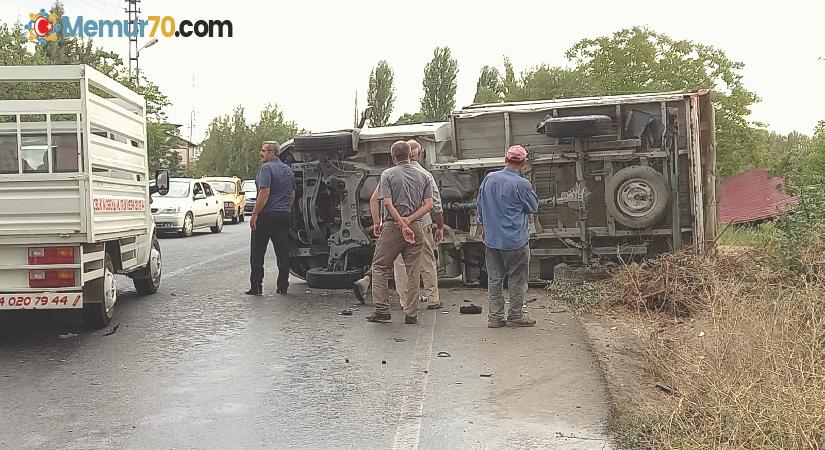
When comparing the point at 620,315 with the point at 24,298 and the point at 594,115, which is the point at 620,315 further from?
the point at 24,298

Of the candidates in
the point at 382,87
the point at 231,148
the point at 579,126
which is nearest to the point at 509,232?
the point at 579,126

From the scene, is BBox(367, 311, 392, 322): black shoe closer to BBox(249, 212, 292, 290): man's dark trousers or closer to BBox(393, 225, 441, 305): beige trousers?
BBox(393, 225, 441, 305): beige trousers

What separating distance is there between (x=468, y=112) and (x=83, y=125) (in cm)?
509

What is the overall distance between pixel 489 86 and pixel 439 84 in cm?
497

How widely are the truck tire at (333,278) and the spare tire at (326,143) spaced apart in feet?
5.06

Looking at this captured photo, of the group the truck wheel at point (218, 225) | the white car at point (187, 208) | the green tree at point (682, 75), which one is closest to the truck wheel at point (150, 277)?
the white car at point (187, 208)

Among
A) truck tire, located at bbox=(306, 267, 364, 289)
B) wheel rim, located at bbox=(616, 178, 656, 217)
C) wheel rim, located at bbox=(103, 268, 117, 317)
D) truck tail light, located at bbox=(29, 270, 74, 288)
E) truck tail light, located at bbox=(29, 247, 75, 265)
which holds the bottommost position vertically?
truck tire, located at bbox=(306, 267, 364, 289)

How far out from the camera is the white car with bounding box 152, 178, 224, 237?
22.8 metres

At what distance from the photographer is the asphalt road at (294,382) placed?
509cm

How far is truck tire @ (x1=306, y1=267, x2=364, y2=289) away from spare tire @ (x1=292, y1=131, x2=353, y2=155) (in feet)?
5.06

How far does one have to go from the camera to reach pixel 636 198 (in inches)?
407

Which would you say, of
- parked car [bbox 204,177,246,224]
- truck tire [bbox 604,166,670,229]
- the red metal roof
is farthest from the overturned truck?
parked car [bbox 204,177,246,224]

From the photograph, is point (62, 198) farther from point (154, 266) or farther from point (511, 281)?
point (511, 281)

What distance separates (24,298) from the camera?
24.1 feet
